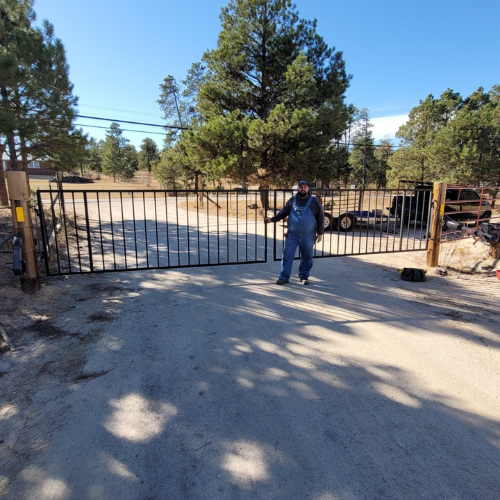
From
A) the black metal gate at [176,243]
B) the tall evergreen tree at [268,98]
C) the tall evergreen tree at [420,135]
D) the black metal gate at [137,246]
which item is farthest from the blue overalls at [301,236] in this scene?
the tall evergreen tree at [420,135]

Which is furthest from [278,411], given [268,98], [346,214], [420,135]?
[420,135]

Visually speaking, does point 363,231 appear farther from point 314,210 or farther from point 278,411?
point 278,411

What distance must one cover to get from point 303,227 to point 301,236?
0.54 ft

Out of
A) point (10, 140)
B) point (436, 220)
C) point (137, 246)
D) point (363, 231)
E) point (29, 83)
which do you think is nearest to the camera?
point (436, 220)

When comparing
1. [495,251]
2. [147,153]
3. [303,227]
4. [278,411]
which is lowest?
[278,411]

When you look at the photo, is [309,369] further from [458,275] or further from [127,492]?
[458,275]

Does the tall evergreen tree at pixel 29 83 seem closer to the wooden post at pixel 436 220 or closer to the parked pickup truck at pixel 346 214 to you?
the parked pickup truck at pixel 346 214

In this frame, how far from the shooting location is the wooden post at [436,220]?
6625 mm

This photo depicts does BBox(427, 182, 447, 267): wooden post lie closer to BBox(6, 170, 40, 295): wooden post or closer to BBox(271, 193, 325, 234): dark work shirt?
BBox(271, 193, 325, 234): dark work shirt

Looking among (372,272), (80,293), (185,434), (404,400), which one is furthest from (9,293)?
(372,272)

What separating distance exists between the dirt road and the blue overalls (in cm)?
99

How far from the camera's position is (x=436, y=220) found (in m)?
6.77

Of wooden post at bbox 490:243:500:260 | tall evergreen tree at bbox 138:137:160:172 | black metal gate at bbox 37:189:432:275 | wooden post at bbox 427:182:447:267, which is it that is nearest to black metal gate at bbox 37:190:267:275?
black metal gate at bbox 37:189:432:275

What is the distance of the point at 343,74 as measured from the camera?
15.7 m
